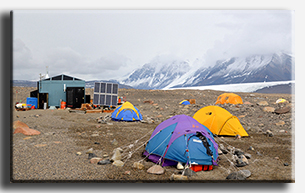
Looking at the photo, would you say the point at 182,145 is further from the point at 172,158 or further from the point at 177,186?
the point at 177,186

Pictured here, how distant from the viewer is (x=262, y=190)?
18.3ft

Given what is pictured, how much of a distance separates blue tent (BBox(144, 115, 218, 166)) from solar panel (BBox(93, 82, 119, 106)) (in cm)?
1462

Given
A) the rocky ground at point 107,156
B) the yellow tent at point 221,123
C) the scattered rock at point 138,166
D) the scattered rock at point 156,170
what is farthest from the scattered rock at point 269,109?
the scattered rock at point 138,166

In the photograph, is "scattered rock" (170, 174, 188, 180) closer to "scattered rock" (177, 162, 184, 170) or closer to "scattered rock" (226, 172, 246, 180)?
"scattered rock" (177, 162, 184, 170)

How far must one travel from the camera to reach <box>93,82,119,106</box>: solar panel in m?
20.8

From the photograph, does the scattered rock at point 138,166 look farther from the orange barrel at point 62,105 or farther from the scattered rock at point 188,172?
the orange barrel at point 62,105

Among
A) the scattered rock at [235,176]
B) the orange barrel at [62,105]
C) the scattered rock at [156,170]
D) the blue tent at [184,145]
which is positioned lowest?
the scattered rock at [235,176]

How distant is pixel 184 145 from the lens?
6.11 metres

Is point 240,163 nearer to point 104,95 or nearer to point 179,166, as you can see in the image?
point 179,166

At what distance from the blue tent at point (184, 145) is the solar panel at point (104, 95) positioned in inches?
576

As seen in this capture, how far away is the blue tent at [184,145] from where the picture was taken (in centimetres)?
607

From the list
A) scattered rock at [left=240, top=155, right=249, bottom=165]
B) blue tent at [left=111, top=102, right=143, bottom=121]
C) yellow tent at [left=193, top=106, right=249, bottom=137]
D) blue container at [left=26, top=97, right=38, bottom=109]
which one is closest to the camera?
scattered rock at [left=240, top=155, right=249, bottom=165]

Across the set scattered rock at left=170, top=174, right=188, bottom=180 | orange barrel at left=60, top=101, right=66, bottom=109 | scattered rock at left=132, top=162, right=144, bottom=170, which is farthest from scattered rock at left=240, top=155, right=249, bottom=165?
orange barrel at left=60, top=101, right=66, bottom=109

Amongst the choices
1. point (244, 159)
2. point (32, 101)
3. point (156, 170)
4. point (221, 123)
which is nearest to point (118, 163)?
point (156, 170)
